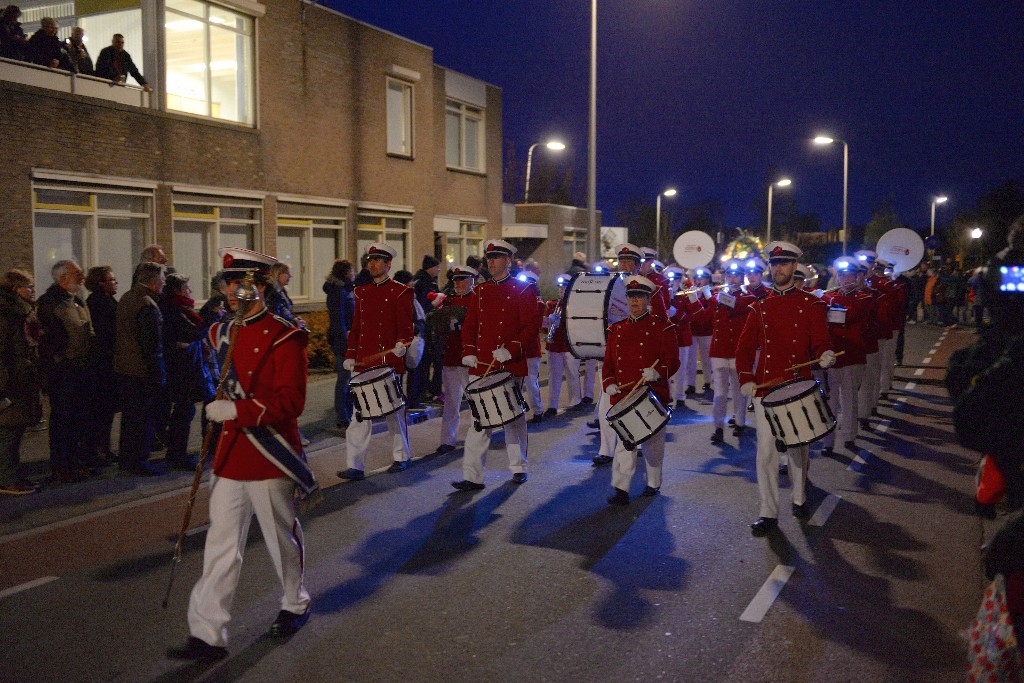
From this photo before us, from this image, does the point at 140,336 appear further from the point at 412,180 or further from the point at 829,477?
the point at 412,180

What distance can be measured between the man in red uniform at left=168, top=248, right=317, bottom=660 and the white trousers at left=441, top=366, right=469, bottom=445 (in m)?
5.55

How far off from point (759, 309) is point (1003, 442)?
5.02 m

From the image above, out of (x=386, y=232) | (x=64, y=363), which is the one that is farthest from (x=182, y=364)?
(x=386, y=232)

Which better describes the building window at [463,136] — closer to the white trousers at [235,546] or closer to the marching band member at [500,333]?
the marching band member at [500,333]

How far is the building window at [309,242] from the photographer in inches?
807

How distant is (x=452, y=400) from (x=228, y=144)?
31.6 feet

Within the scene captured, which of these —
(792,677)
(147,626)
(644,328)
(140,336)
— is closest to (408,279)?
(140,336)

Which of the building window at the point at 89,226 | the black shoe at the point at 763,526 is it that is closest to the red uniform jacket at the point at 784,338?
the black shoe at the point at 763,526

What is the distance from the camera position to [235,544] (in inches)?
204

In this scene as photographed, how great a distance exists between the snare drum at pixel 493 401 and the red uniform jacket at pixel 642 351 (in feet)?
3.08

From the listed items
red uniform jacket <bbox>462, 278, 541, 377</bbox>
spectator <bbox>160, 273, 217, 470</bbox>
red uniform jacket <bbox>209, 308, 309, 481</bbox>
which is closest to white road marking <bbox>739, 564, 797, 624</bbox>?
red uniform jacket <bbox>209, 308, 309, 481</bbox>

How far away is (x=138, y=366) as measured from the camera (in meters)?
9.47

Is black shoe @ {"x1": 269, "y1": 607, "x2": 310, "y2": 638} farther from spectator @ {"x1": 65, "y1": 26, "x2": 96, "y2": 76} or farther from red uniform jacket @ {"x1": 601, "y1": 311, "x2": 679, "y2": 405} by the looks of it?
spectator @ {"x1": 65, "y1": 26, "x2": 96, "y2": 76}

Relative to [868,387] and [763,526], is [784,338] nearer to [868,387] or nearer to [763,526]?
[763,526]
